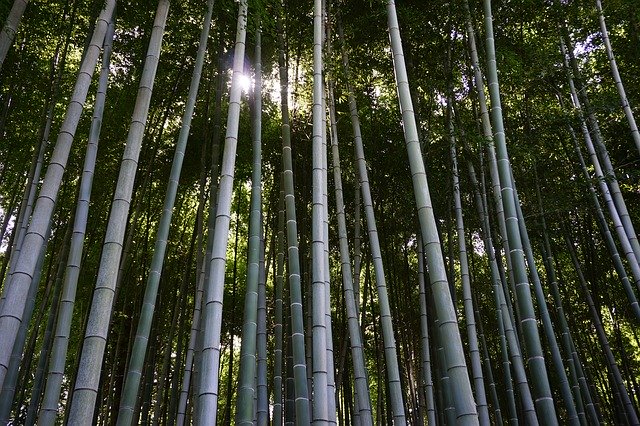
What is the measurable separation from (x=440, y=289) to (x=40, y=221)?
1617 mm

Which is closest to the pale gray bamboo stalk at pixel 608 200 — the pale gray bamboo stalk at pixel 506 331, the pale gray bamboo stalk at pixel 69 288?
the pale gray bamboo stalk at pixel 506 331

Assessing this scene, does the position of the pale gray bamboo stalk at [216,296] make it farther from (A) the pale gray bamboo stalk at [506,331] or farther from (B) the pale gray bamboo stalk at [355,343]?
(A) the pale gray bamboo stalk at [506,331]

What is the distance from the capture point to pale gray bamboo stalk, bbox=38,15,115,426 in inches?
93.2

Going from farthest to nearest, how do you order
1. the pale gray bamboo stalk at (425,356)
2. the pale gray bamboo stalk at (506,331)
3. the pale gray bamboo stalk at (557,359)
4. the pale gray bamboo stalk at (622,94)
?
the pale gray bamboo stalk at (622,94) → the pale gray bamboo stalk at (425,356) → the pale gray bamboo stalk at (557,359) → the pale gray bamboo stalk at (506,331)

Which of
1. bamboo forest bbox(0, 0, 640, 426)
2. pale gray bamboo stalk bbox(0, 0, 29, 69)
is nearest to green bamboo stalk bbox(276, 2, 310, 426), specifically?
bamboo forest bbox(0, 0, 640, 426)

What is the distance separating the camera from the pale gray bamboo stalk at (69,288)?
7.77ft

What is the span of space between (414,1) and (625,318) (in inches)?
230

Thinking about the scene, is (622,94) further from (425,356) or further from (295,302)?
(295,302)

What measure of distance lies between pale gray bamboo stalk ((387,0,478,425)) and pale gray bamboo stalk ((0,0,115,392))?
4.87 ft

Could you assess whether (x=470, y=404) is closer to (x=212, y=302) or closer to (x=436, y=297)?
(x=436, y=297)

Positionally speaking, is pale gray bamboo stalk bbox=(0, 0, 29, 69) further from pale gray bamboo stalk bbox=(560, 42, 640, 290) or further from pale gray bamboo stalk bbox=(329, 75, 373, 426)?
pale gray bamboo stalk bbox=(560, 42, 640, 290)

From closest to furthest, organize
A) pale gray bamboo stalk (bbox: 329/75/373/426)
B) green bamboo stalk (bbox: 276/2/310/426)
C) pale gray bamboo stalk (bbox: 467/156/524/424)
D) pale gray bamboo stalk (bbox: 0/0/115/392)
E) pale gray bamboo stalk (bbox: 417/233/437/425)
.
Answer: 1. pale gray bamboo stalk (bbox: 0/0/115/392)
2. green bamboo stalk (bbox: 276/2/310/426)
3. pale gray bamboo stalk (bbox: 329/75/373/426)
4. pale gray bamboo stalk (bbox: 467/156/524/424)
5. pale gray bamboo stalk (bbox: 417/233/437/425)

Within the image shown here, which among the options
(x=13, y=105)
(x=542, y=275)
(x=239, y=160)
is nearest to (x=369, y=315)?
(x=542, y=275)

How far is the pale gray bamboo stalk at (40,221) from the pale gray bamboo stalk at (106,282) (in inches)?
9.8
